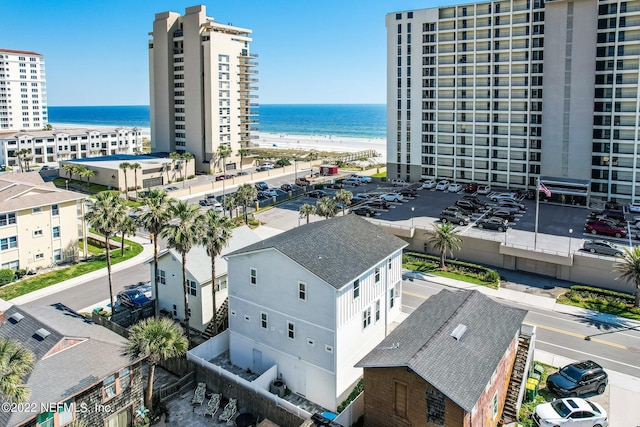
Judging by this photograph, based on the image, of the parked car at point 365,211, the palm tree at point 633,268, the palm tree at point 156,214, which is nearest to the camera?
the palm tree at point 156,214

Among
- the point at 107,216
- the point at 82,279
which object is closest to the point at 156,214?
the point at 107,216

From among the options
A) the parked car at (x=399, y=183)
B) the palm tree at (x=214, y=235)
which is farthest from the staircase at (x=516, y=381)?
the parked car at (x=399, y=183)

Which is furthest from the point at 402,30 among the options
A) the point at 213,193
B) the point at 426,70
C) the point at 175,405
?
the point at 175,405

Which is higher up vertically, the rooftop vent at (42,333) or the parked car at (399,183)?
the parked car at (399,183)

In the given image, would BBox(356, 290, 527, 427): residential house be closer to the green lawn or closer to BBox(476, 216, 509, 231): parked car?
BBox(476, 216, 509, 231): parked car

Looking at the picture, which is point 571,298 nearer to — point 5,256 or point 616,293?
point 616,293

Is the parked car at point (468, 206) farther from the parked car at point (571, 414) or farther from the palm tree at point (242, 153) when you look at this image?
the palm tree at point (242, 153)

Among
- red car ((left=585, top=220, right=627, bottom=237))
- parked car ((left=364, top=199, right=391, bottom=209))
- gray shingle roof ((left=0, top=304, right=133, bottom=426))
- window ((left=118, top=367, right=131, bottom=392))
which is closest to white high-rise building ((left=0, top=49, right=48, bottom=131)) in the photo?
parked car ((left=364, top=199, right=391, bottom=209))

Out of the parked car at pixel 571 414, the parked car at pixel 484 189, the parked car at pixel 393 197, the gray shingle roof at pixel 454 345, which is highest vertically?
the parked car at pixel 484 189
